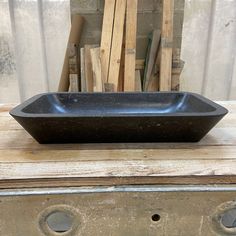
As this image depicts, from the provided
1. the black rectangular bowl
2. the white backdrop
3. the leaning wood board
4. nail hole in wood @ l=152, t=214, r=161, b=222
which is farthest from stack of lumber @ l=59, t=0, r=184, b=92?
Answer: nail hole in wood @ l=152, t=214, r=161, b=222

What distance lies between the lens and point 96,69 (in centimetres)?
134

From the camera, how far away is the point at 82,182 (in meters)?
0.45

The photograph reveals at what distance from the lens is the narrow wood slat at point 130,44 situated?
1.29 metres

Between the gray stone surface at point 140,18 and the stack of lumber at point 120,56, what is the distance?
0.06 metres

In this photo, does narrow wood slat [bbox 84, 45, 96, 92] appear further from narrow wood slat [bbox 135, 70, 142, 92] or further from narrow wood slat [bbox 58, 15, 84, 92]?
narrow wood slat [bbox 135, 70, 142, 92]

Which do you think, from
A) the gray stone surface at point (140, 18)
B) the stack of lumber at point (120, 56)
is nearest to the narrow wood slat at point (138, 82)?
the stack of lumber at point (120, 56)

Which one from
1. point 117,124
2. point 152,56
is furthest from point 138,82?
point 117,124

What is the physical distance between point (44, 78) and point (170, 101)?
1052mm

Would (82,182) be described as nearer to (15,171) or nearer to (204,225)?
(15,171)

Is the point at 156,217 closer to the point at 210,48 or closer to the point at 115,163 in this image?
the point at 115,163

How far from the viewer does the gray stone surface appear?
4.68 feet

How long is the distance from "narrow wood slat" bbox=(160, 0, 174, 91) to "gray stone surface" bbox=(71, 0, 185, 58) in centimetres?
14

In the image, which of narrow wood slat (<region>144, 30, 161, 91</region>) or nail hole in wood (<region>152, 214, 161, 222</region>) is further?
narrow wood slat (<region>144, 30, 161, 91</region>)


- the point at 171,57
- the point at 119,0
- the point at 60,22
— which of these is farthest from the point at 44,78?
the point at 171,57
